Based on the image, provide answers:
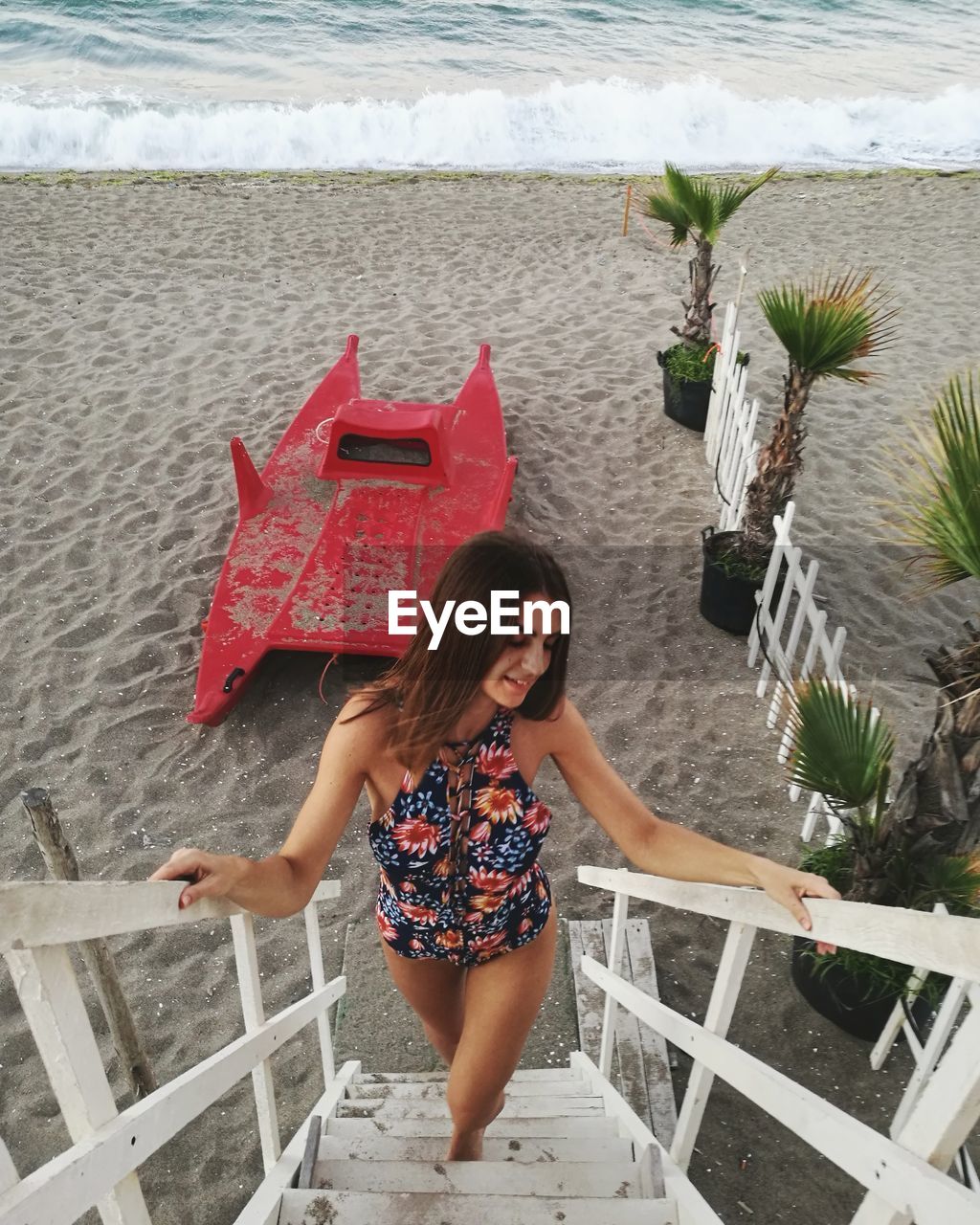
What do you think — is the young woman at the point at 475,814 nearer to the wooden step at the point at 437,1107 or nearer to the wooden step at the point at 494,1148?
the wooden step at the point at 494,1148

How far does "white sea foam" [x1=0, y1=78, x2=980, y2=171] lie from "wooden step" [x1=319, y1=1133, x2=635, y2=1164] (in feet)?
53.7

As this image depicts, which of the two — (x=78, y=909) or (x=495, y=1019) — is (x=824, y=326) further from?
(x=78, y=909)

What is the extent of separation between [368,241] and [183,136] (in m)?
8.46

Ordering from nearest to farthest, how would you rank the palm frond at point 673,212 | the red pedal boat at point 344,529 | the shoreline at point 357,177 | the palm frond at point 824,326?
the palm frond at point 824,326 → the red pedal boat at point 344,529 → the palm frond at point 673,212 → the shoreline at point 357,177

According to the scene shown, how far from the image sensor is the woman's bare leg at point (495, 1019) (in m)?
2.00

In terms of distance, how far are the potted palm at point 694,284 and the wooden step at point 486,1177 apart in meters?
5.89

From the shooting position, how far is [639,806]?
1980 mm

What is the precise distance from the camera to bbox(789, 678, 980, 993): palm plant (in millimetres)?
2770

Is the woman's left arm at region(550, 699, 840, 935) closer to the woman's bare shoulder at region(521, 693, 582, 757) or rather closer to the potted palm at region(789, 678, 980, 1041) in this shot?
the woman's bare shoulder at region(521, 693, 582, 757)

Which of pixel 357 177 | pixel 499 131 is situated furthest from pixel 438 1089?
pixel 499 131

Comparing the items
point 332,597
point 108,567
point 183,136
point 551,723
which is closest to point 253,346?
point 108,567

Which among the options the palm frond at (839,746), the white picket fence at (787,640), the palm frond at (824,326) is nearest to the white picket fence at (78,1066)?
the palm frond at (839,746)

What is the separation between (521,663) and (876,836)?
176cm

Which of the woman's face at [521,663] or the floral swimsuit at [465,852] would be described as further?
the floral swimsuit at [465,852]
